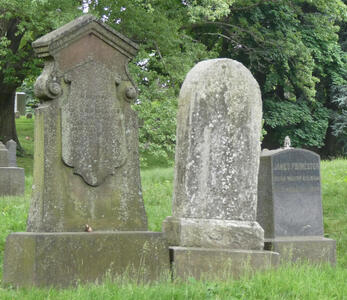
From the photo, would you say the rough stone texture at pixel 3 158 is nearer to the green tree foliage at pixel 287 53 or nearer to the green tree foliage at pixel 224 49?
the green tree foliage at pixel 224 49

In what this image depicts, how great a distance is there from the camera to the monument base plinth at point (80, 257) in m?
6.18

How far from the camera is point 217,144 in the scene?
733cm

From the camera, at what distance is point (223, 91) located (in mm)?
7367

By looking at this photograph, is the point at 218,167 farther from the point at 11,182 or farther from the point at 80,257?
the point at 11,182

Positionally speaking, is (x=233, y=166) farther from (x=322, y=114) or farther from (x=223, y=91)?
(x=322, y=114)

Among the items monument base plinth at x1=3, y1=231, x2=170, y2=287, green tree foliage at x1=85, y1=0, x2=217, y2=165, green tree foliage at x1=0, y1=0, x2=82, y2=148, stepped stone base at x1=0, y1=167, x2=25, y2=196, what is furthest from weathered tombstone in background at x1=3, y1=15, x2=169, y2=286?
green tree foliage at x1=85, y1=0, x2=217, y2=165

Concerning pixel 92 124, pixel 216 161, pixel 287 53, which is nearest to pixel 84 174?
pixel 92 124

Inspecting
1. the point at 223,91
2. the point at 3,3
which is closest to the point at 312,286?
the point at 223,91

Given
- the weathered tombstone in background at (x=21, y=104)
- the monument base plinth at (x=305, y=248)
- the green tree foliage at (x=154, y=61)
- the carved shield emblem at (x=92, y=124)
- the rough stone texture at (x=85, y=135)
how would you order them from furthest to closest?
the weathered tombstone in background at (x=21, y=104) → the green tree foliage at (x=154, y=61) → the monument base plinth at (x=305, y=248) → the carved shield emblem at (x=92, y=124) → the rough stone texture at (x=85, y=135)

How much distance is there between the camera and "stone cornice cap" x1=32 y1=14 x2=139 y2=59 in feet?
21.5

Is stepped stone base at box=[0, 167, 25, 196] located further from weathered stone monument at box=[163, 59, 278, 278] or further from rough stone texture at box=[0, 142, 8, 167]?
weathered stone monument at box=[163, 59, 278, 278]

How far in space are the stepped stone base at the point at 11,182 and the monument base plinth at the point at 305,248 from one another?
8.03 metres

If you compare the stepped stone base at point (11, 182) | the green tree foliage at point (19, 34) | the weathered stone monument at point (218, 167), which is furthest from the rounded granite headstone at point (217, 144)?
the stepped stone base at point (11, 182)

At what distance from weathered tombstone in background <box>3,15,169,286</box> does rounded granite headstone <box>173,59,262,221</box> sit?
58 cm
